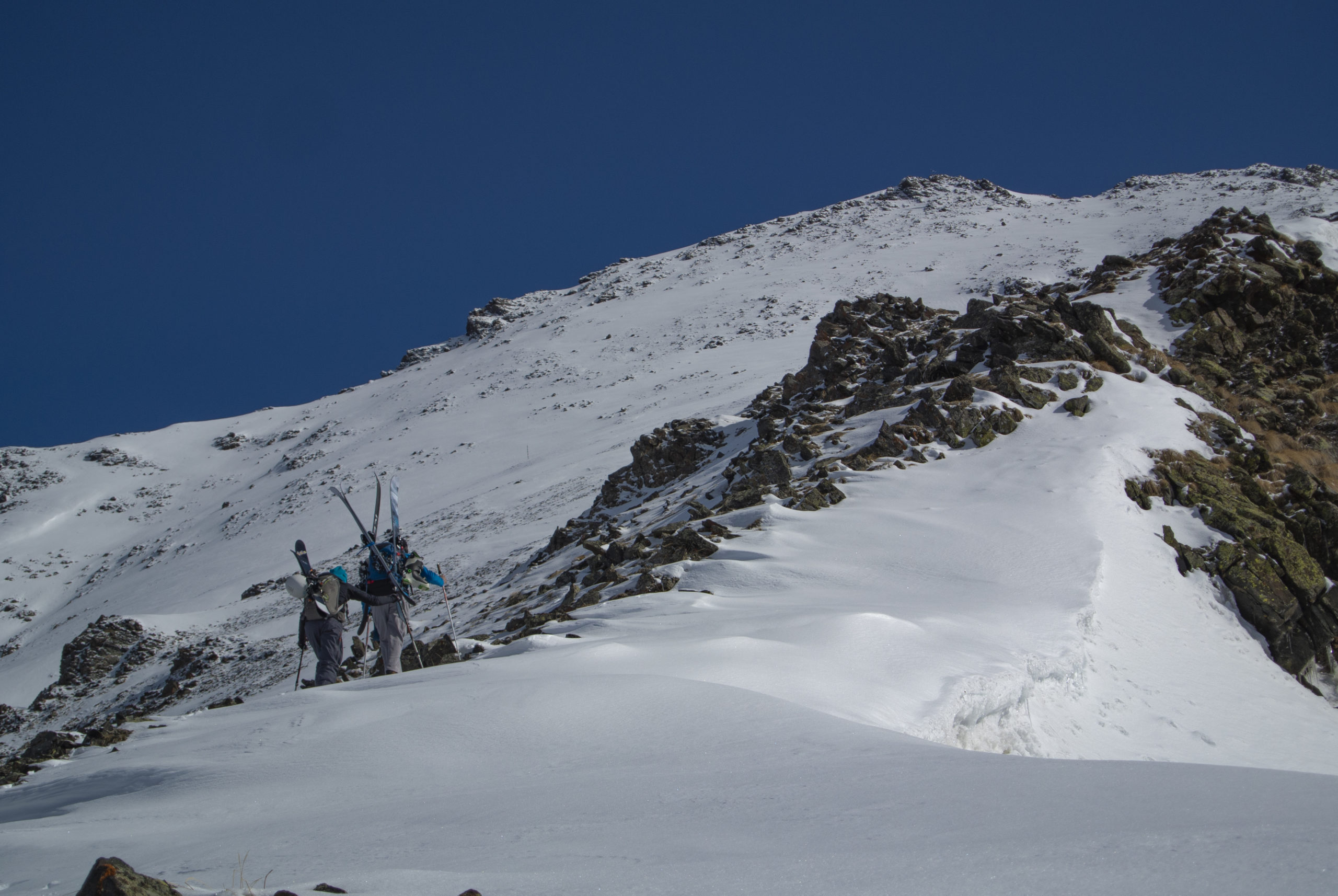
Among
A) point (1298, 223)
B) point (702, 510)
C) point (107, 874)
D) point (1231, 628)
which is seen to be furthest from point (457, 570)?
point (1298, 223)

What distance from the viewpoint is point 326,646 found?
978cm

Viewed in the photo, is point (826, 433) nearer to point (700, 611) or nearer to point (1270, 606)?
point (1270, 606)

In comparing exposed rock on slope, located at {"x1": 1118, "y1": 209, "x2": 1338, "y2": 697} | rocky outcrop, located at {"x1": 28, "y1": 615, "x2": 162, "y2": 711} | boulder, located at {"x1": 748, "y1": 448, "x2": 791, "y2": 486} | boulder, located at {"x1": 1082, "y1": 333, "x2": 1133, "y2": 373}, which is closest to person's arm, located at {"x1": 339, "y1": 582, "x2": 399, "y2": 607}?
boulder, located at {"x1": 748, "y1": 448, "x2": 791, "y2": 486}

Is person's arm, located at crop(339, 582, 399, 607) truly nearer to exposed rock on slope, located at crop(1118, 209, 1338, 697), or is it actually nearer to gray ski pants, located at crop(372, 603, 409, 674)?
gray ski pants, located at crop(372, 603, 409, 674)

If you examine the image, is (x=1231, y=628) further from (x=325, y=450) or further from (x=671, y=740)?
(x=325, y=450)

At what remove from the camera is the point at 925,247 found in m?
72.9

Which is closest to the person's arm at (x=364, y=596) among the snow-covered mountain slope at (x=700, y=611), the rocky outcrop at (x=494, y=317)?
the snow-covered mountain slope at (x=700, y=611)

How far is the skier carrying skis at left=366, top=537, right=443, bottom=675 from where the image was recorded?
10164mm

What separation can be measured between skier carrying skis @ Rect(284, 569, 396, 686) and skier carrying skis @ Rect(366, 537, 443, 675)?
318 mm

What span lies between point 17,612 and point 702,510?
38.4 meters

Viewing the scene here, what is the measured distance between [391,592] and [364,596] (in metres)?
0.34

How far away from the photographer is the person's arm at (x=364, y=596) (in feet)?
32.5

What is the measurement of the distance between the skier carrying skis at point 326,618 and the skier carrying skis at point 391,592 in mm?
318

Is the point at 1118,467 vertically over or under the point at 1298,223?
under
